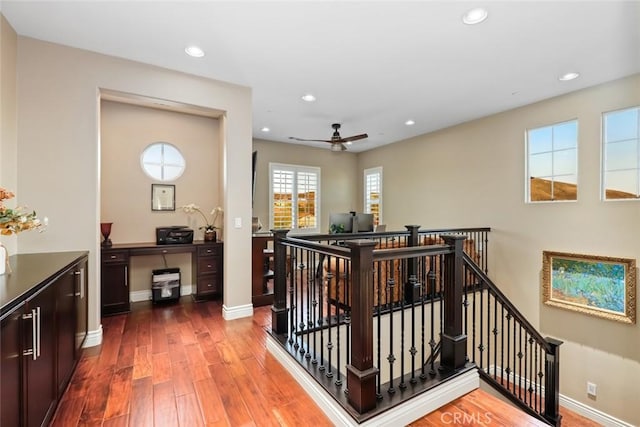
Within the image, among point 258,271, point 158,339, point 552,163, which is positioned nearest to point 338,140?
point 258,271

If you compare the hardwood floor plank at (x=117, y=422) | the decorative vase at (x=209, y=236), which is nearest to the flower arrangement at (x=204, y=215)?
the decorative vase at (x=209, y=236)

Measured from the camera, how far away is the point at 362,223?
5.38 meters

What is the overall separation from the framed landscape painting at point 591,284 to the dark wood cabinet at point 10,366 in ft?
18.4

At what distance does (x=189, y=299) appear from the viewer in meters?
4.41

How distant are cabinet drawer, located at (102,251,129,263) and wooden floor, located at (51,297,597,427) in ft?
2.83

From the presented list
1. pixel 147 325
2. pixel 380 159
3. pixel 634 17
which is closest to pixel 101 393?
pixel 147 325

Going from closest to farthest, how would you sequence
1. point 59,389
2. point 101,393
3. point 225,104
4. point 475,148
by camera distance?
point 59,389
point 101,393
point 225,104
point 475,148

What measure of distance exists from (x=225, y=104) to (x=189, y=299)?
2899 mm

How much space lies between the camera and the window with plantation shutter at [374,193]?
25.0ft

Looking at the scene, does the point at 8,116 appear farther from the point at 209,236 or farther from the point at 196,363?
the point at 196,363

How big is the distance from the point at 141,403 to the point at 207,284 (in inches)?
89.5

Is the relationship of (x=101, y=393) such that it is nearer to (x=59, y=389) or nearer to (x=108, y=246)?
(x=59, y=389)

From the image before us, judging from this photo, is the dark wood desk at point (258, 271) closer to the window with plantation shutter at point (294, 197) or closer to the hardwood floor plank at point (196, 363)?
the hardwood floor plank at point (196, 363)

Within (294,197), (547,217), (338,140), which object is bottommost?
(547,217)
